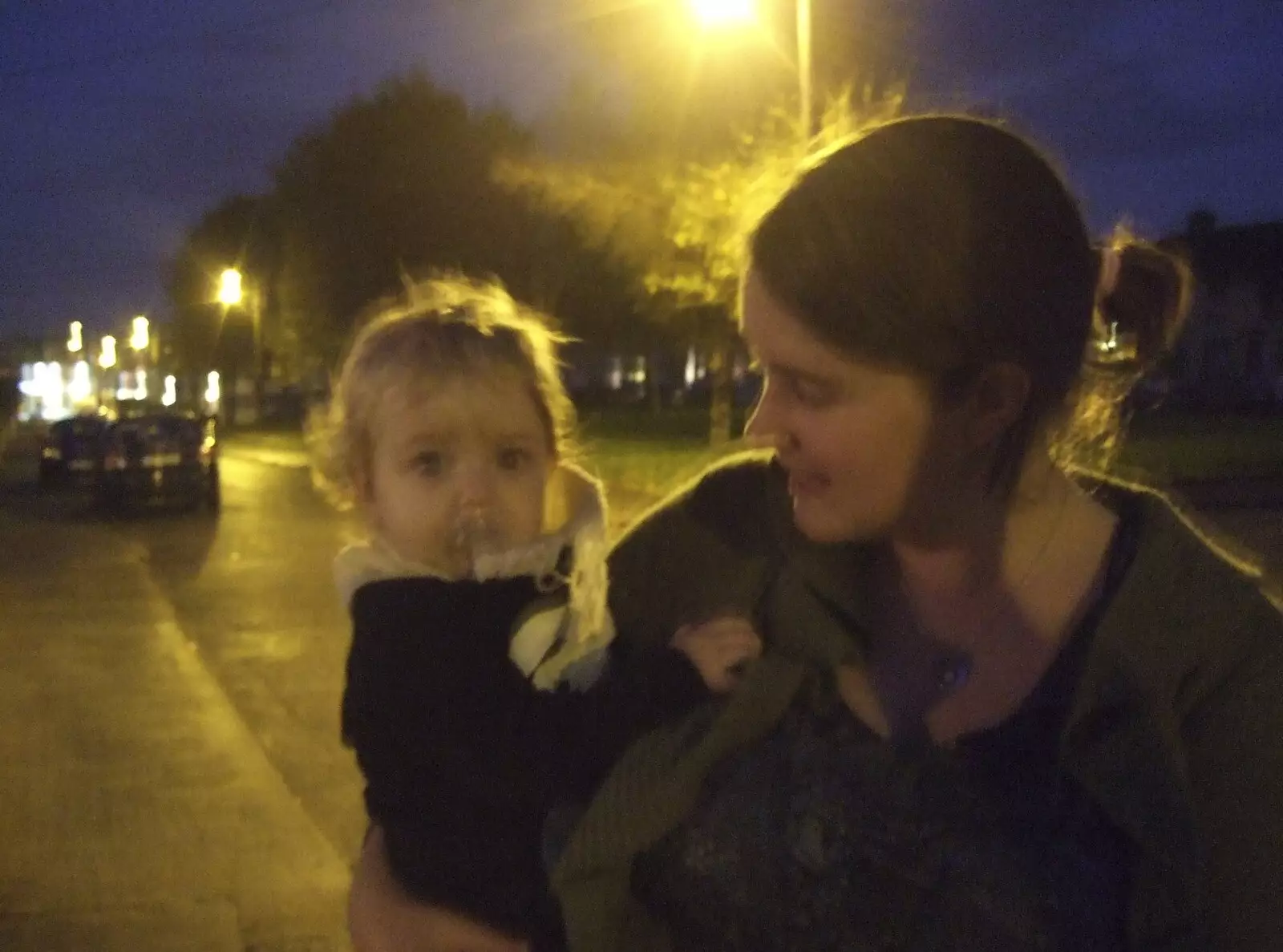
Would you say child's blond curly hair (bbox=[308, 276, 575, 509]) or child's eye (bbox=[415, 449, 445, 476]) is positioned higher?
child's blond curly hair (bbox=[308, 276, 575, 509])

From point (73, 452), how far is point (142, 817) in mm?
19315

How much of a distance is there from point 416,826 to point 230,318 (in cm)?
6331

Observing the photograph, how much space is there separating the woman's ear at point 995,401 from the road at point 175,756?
4.67 feet

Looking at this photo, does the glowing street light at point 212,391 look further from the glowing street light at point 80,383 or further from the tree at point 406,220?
the tree at point 406,220

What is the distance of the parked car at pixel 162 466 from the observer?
20.9m

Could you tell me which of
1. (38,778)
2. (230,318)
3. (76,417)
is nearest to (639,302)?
(76,417)

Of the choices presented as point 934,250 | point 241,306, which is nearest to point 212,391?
point 241,306

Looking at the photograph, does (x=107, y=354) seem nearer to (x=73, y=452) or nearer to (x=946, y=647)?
(x=73, y=452)

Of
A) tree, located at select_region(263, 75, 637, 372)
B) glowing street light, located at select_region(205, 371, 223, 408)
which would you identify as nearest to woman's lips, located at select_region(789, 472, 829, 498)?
tree, located at select_region(263, 75, 637, 372)

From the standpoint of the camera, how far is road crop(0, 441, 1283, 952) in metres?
4.83

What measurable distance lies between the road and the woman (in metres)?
1.32

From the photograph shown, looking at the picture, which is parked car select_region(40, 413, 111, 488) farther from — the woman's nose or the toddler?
the woman's nose

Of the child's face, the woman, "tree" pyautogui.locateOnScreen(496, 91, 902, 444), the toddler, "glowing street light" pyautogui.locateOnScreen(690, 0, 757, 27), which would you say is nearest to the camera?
the woman

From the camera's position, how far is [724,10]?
14.2 metres
